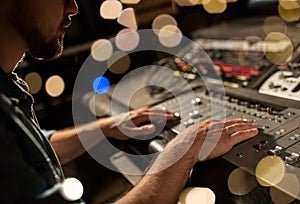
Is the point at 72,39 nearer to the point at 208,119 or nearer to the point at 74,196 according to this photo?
the point at 208,119

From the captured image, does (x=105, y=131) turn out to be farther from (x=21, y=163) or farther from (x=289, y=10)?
(x=289, y=10)

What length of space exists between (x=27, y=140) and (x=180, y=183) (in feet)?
1.25

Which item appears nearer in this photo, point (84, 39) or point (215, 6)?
point (215, 6)

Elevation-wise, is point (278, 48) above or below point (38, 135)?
below

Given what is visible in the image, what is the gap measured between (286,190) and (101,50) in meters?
1.38

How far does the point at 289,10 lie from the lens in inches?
52.6

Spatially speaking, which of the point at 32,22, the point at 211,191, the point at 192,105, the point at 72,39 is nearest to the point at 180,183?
the point at 211,191

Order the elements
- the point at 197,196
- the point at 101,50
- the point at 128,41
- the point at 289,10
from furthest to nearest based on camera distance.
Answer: the point at 101,50 → the point at 128,41 → the point at 289,10 → the point at 197,196

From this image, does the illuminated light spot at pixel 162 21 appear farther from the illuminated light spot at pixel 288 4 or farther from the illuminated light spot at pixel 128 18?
the illuminated light spot at pixel 288 4

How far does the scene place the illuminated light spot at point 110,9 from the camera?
2004mm

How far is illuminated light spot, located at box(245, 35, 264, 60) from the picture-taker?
1312mm

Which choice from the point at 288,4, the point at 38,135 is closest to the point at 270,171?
the point at 38,135

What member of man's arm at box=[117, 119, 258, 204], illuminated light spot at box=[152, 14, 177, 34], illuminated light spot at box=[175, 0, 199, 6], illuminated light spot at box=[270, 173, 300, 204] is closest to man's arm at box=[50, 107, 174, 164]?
man's arm at box=[117, 119, 258, 204]

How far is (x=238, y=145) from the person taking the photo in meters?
0.92
